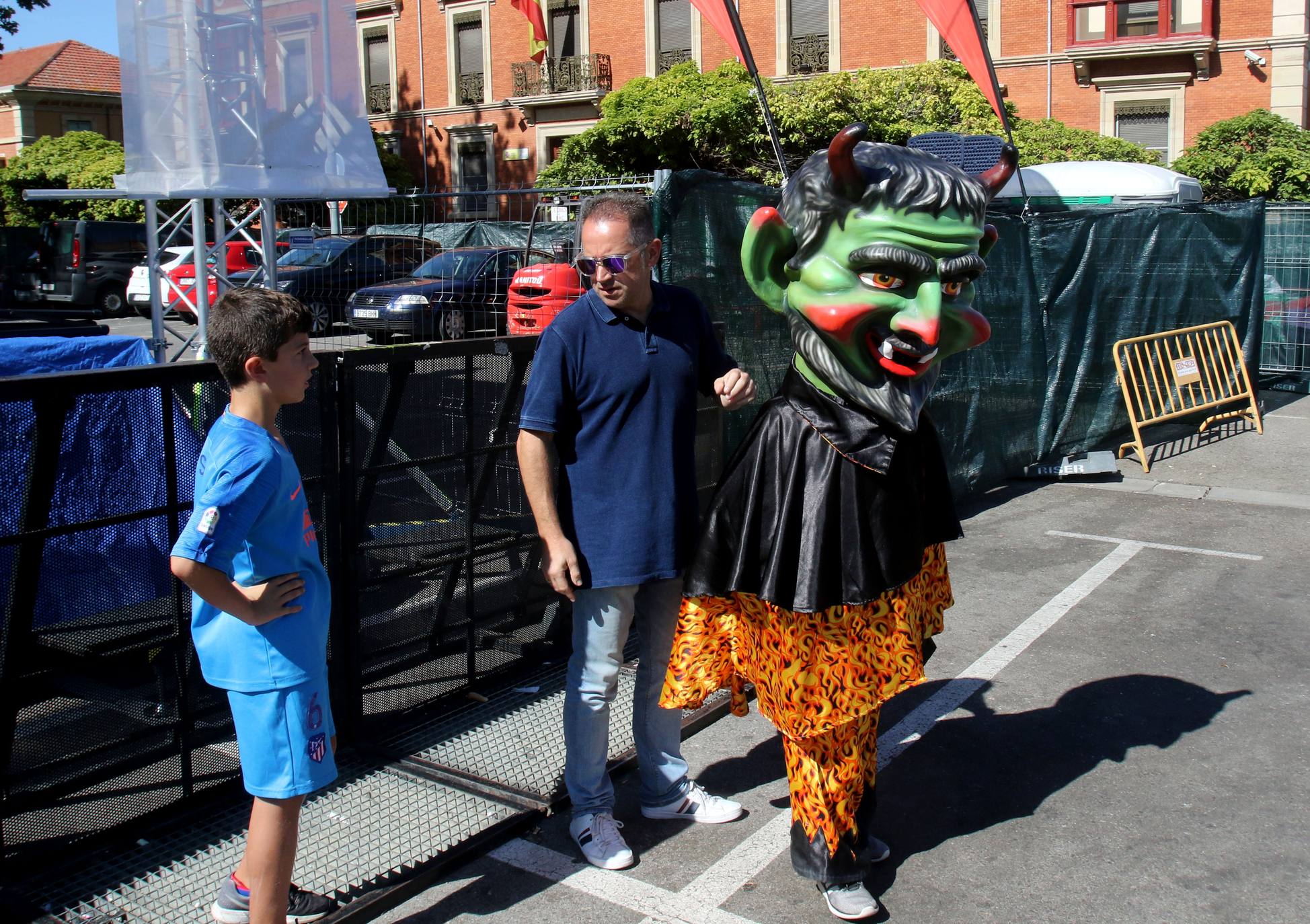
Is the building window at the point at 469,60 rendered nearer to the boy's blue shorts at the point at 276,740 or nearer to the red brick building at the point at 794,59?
the red brick building at the point at 794,59

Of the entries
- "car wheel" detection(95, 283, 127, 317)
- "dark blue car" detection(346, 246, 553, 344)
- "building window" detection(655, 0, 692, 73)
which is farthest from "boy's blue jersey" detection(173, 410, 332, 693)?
"building window" detection(655, 0, 692, 73)

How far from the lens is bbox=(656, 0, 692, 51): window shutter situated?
31.8 m

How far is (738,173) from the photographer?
25.7 meters

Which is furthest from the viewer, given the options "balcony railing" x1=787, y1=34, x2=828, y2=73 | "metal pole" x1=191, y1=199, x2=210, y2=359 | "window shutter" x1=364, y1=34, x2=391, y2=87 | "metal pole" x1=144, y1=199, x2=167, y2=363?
"window shutter" x1=364, y1=34, x2=391, y2=87

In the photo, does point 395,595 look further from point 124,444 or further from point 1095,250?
point 1095,250

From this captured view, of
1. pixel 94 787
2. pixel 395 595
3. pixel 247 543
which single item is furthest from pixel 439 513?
pixel 247 543

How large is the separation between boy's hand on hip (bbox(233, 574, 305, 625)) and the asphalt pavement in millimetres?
1016

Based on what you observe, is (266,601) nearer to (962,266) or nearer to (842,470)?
(842,470)

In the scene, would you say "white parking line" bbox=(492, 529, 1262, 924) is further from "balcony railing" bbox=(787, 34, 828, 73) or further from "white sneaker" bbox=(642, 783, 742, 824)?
"balcony railing" bbox=(787, 34, 828, 73)

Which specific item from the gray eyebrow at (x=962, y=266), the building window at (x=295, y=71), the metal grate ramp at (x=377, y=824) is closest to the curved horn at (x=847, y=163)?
the gray eyebrow at (x=962, y=266)

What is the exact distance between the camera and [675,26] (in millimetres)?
32094

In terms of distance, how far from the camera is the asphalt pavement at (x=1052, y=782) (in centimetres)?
309

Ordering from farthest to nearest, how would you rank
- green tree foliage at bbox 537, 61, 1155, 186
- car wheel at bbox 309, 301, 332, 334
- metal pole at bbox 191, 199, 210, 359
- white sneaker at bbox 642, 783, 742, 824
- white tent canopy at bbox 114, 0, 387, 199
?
green tree foliage at bbox 537, 61, 1155, 186
car wheel at bbox 309, 301, 332, 334
metal pole at bbox 191, 199, 210, 359
white tent canopy at bbox 114, 0, 387, 199
white sneaker at bbox 642, 783, 742, 824

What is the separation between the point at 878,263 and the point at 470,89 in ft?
117
